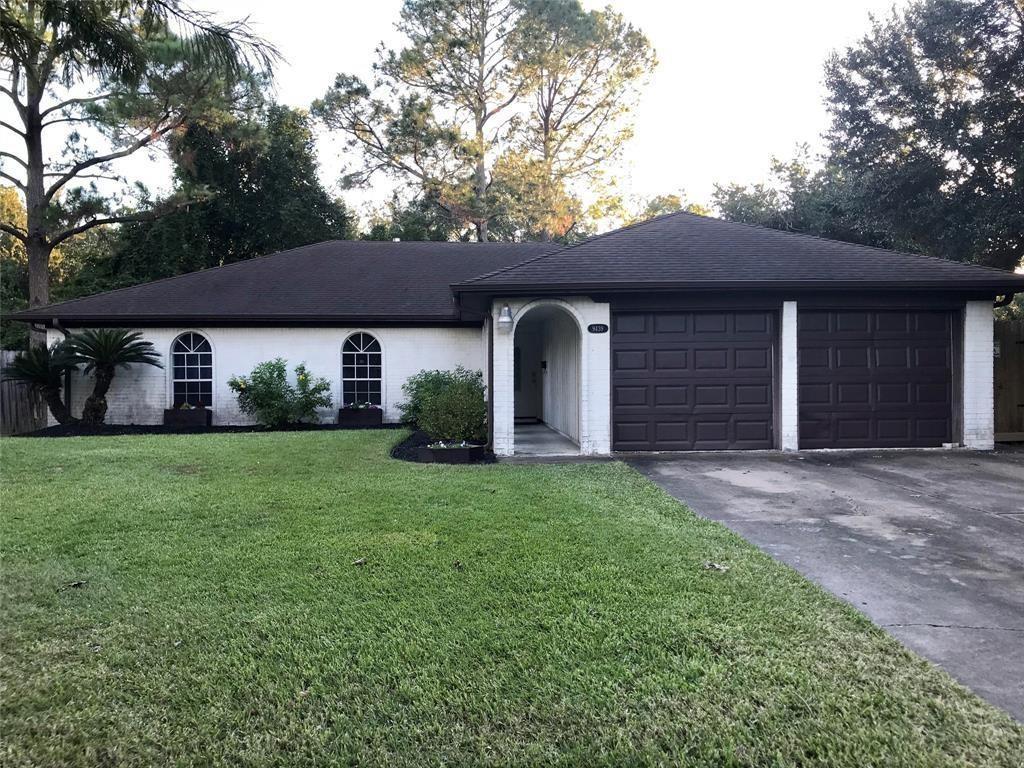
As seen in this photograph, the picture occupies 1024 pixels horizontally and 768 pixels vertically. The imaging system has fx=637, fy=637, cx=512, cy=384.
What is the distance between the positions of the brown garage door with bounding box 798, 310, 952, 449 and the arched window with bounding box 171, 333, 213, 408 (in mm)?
12303

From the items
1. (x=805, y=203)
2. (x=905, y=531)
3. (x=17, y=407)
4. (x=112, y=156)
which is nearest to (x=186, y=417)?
(x=17, y=407)

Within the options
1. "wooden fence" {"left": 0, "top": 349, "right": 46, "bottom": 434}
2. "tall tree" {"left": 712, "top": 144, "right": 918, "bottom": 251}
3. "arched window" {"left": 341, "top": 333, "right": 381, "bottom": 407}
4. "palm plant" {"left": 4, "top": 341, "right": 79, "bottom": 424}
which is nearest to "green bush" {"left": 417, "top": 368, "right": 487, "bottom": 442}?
"arched window" {"left": 341, "top": 333, "right": 381, "bottom": 407}

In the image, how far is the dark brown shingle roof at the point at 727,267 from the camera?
368 inches

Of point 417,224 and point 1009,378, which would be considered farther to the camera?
point 417,224

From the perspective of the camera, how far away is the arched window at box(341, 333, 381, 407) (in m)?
14.8

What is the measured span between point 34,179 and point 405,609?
2193 centimetres

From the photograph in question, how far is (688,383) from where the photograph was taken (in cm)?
984

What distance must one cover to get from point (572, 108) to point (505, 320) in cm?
2126

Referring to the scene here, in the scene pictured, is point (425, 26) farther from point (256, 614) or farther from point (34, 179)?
point (256, 614)

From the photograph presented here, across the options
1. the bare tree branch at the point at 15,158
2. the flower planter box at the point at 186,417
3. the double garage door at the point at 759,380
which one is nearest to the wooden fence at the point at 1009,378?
the double garage door at the point at 759,380

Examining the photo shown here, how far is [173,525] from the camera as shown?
5484 millimetres

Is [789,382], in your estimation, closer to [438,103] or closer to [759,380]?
[759,380]

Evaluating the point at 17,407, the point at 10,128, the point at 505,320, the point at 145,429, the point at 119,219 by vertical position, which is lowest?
the point at 145,429

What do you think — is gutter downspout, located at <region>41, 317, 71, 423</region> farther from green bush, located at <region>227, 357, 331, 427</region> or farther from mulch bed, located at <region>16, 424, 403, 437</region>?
green bush, located at <region>227, 357, 331, 427</region>
